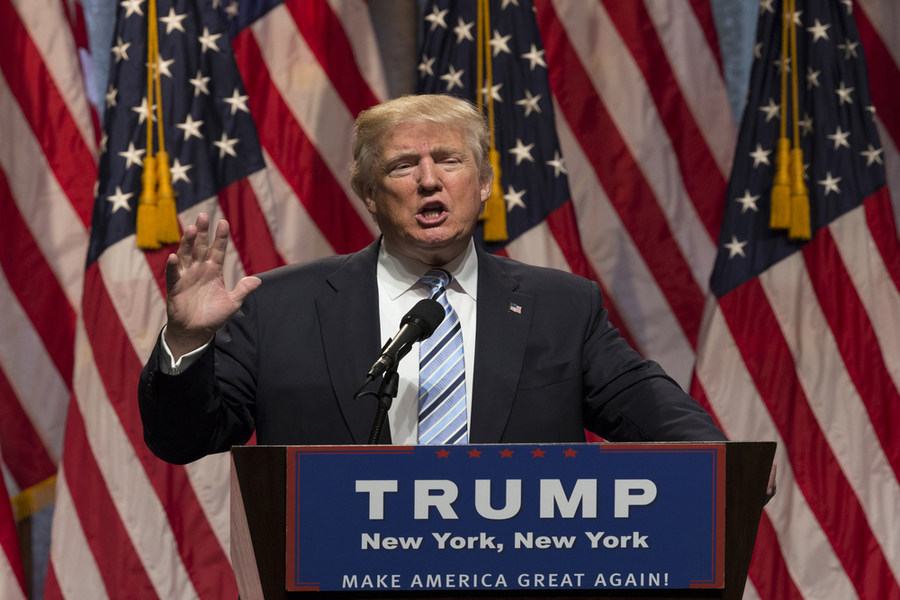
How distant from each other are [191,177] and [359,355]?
181cm

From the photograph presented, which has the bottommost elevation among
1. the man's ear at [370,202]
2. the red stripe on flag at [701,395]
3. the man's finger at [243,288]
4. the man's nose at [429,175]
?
the red stripe on flag at [701,395]

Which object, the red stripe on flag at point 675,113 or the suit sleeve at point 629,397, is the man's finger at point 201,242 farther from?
the red stripe on flag at point 675,113

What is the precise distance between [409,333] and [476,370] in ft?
1.23

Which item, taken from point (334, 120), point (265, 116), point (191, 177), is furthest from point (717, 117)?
point (191, 177)

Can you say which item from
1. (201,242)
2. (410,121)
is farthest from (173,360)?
(410,121)

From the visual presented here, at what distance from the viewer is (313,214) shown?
3.62 m

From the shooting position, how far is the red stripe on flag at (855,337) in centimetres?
334

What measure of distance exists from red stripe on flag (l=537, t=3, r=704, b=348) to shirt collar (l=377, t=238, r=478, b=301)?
2016 millimetres

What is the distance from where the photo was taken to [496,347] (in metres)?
1.86

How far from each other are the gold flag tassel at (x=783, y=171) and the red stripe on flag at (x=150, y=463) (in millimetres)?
2356

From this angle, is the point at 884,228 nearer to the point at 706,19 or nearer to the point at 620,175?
the point at 620,175

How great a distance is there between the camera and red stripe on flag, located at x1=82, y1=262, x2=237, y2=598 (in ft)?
10.7

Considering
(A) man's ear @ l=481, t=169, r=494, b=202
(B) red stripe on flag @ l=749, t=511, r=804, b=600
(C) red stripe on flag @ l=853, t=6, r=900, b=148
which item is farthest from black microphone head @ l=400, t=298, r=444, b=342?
(C) red stripe on flag @ l=853, t=6, r=900, b=148

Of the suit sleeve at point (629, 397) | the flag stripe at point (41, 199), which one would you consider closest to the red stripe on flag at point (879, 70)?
the suit sleeve at point (629, 397)
